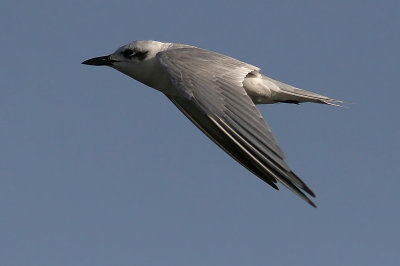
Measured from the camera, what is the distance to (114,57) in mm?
14258

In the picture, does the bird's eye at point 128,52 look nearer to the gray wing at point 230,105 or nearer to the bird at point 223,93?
the bird at point 223,93

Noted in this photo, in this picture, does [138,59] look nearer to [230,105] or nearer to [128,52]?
[128,52]

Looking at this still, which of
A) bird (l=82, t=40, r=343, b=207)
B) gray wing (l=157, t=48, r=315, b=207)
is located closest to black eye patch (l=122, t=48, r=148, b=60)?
bird (l=82, t=40, r=343, b=207)

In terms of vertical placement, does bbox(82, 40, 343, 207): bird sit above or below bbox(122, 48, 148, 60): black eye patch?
below

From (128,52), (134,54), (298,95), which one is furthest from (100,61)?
(298,95)

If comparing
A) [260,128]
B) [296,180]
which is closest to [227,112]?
[260,128]

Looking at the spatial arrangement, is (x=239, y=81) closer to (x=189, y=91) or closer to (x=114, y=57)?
(x=189, y=91)

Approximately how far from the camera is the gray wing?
35.0ft

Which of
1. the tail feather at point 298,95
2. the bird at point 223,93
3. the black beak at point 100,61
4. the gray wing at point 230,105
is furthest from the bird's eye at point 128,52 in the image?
the tail feather at point 298,95

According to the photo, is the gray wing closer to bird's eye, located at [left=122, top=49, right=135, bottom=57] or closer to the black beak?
bird's eye, located at [left=122, top=49, right=135, bottom=57]

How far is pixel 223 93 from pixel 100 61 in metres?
3.43

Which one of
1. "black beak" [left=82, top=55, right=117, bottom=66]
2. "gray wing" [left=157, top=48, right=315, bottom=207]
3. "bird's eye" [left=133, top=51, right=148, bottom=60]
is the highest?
"bird's eye" [left=133, top=51, right=148, bottom=60]

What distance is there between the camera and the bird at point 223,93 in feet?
35.3

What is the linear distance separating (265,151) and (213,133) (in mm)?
3515
